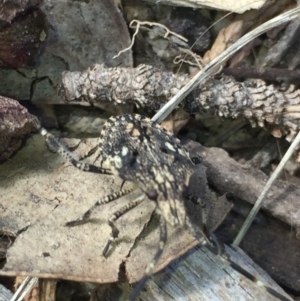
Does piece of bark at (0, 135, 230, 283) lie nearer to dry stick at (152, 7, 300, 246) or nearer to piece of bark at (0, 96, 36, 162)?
piece of bark at (0, 96, 36, 162)

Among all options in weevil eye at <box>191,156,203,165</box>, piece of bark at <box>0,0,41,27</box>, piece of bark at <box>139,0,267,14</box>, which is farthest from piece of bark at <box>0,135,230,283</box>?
piece of bark at <box>139,0,267,14</box>

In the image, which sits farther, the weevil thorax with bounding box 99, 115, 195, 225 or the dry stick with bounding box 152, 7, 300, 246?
the dry stick with bounding box 152, 7, 300, 246

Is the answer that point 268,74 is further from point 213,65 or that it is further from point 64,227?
point 64,227

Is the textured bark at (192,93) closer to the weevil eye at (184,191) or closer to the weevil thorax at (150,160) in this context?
the weevil thorax at (150,160)

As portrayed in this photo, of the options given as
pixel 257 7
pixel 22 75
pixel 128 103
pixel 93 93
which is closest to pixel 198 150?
pixel 128 103

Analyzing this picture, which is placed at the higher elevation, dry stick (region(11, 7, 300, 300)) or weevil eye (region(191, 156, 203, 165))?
dry stick (region(11, 7, 300, 300))

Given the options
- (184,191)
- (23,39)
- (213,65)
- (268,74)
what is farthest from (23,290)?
(268,74)

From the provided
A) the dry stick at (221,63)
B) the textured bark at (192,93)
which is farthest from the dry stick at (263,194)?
the textured bark at (192,93)

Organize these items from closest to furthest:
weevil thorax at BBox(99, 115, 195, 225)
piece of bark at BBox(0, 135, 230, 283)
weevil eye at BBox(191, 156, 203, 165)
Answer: piece of bark at BBox(0, 135, 230, 283) → weevil thorax at BBox(99, 115, 195, 225) → weevil eye at BBox(191, 156, 203, 165)
